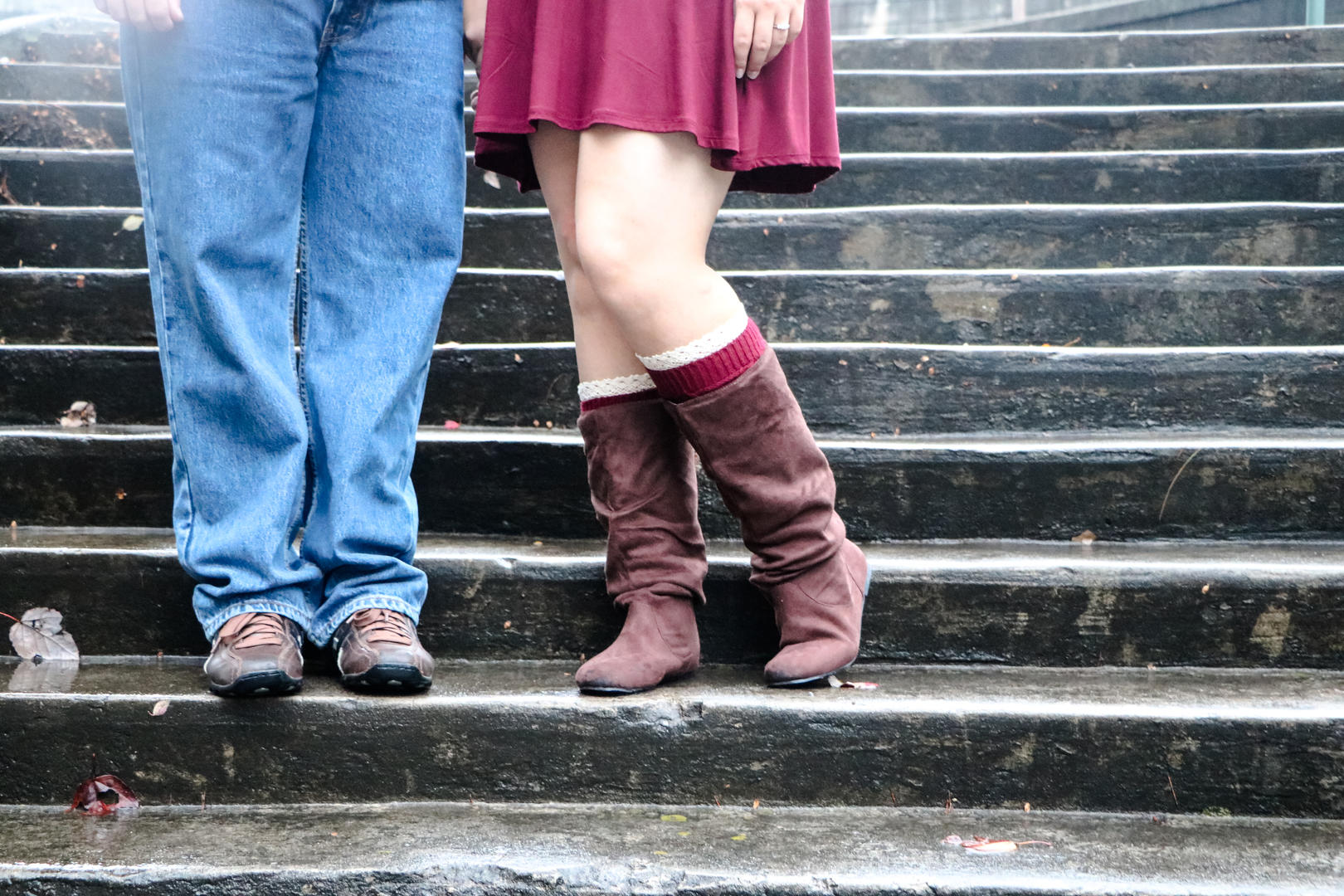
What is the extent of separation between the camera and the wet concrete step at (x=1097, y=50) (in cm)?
395

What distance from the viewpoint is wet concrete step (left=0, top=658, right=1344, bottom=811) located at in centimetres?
154

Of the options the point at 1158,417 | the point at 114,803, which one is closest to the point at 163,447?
the point at 114,803

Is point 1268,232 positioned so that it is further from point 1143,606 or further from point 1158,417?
point 1143,606

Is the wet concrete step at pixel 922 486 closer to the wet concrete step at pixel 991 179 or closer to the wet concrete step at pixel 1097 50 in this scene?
the wet concrete step at pixel 991 179

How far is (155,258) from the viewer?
158 cm

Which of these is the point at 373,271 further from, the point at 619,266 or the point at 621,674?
the point at 621,674

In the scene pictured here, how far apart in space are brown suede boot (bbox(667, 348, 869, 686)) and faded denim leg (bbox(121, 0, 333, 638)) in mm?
606

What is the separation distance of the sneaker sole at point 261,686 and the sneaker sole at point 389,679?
78mm

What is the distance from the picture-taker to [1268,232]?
2.69 m

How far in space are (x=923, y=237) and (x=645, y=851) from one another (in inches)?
72.8

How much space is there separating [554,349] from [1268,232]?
1777mm

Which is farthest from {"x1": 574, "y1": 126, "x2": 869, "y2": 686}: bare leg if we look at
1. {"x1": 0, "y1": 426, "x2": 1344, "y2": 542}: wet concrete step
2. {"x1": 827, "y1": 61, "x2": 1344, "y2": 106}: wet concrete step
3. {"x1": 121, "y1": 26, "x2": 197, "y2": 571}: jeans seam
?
{"x1": 827, "y1": 61, "x2": 1344, "y2": 106}: wet concrete step

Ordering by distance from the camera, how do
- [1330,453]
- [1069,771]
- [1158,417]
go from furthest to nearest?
1. [1158,417]
2. [1330,453]
3. [1069,771]

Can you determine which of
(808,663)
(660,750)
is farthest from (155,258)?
(808,663)
